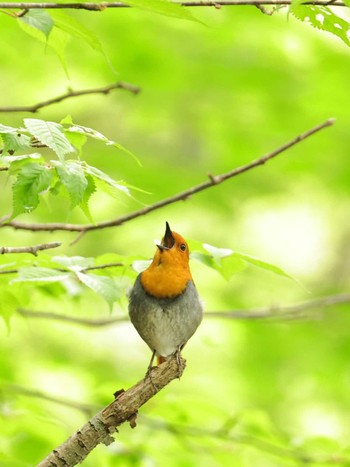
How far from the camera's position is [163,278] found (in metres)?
2.83

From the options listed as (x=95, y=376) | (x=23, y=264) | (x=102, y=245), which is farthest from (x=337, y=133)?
(x=23, y=264)

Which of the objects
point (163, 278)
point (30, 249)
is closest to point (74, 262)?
point (30, 249)

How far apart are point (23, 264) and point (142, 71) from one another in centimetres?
382

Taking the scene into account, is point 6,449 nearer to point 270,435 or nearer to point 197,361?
point 270,435

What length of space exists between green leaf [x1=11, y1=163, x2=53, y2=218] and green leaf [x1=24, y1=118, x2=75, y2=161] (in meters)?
0.10

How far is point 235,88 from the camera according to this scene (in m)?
6.48

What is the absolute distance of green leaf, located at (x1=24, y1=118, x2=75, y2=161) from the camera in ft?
6.60

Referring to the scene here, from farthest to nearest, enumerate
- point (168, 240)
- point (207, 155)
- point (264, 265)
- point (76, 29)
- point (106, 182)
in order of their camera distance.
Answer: point (207, 155) < point (168, 240) < point (264, 265) < point (106, 182) < point (76, 29)

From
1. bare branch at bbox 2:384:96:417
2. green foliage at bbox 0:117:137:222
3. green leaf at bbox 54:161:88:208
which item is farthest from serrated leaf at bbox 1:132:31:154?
bare branch at bbox 2:384:96:417

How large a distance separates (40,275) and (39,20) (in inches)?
30.2

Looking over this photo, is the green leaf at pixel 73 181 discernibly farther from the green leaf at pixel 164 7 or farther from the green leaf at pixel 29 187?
the green leaf at pixel 164 7

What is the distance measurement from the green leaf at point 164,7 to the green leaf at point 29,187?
1.57ft

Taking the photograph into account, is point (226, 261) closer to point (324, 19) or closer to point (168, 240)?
point (168, 240)

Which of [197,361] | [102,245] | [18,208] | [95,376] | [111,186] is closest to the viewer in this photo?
[18,208]
